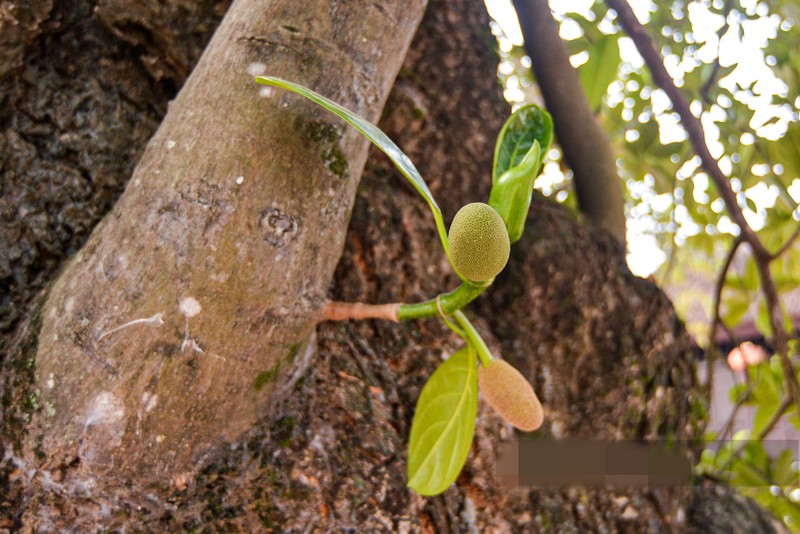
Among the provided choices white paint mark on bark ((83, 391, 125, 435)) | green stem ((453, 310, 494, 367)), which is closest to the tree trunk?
white paint mark on bark ((83, 391, 125, 435))

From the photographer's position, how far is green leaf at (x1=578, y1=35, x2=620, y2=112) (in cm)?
121

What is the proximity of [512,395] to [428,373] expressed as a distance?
176mm

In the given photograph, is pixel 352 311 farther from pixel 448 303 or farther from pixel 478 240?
pixel 478 240

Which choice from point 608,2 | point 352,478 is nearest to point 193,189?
point 352,478

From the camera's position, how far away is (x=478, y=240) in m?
0.43

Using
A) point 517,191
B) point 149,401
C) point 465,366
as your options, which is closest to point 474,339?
point 465,366

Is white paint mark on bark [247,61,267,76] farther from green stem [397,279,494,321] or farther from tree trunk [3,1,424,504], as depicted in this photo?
green stem [397,279,494,321]

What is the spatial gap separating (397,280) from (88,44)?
425mm

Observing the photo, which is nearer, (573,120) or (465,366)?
(465,366)

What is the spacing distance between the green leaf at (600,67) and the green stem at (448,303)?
0.81m

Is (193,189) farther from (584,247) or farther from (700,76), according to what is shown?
(700,76)

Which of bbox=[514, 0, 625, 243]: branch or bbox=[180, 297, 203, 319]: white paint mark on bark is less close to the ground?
bbox=[180, 297, 203, 319]: white paint mark on bark

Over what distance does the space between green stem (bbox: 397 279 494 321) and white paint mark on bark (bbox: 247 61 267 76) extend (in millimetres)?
223

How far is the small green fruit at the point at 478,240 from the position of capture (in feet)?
1.42
